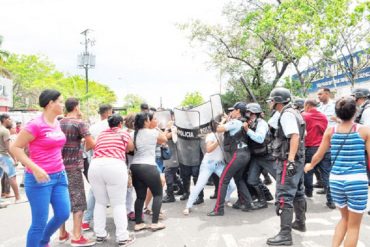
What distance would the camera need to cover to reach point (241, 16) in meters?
26.0

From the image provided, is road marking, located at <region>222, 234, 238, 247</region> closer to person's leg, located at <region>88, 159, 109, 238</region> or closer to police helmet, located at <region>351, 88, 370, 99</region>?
person's leg, located at <region>88, 159, 109, 238</region>

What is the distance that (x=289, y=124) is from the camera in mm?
4566

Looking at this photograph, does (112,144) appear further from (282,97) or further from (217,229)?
(282,97)

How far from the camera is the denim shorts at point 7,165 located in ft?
23.9

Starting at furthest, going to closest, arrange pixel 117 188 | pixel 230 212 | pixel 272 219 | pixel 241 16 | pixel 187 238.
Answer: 1. pixel 241 16
2. pixel 230 212
3. pixel 272 219
4. pixel 187 238
5. pixel 117 188

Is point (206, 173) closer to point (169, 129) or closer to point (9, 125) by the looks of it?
point (169, 129)

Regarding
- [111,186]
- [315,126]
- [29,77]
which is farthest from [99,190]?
[29,77]

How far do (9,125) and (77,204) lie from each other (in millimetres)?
3899

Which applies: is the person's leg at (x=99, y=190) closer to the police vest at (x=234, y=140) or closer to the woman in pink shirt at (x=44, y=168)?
the woman in pink shirt at (x=44, y=168)

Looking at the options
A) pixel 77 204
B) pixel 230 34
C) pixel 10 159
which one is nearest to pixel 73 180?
pixel 77 204

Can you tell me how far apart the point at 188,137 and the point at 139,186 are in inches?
81.1

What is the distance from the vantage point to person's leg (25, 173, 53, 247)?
148 inches

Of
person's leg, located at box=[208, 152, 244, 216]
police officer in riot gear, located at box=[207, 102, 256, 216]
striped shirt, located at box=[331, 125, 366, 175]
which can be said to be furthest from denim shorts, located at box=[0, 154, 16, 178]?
striped shirt, located at box=[331, 125, 366, 175]

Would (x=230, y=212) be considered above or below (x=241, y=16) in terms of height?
below
